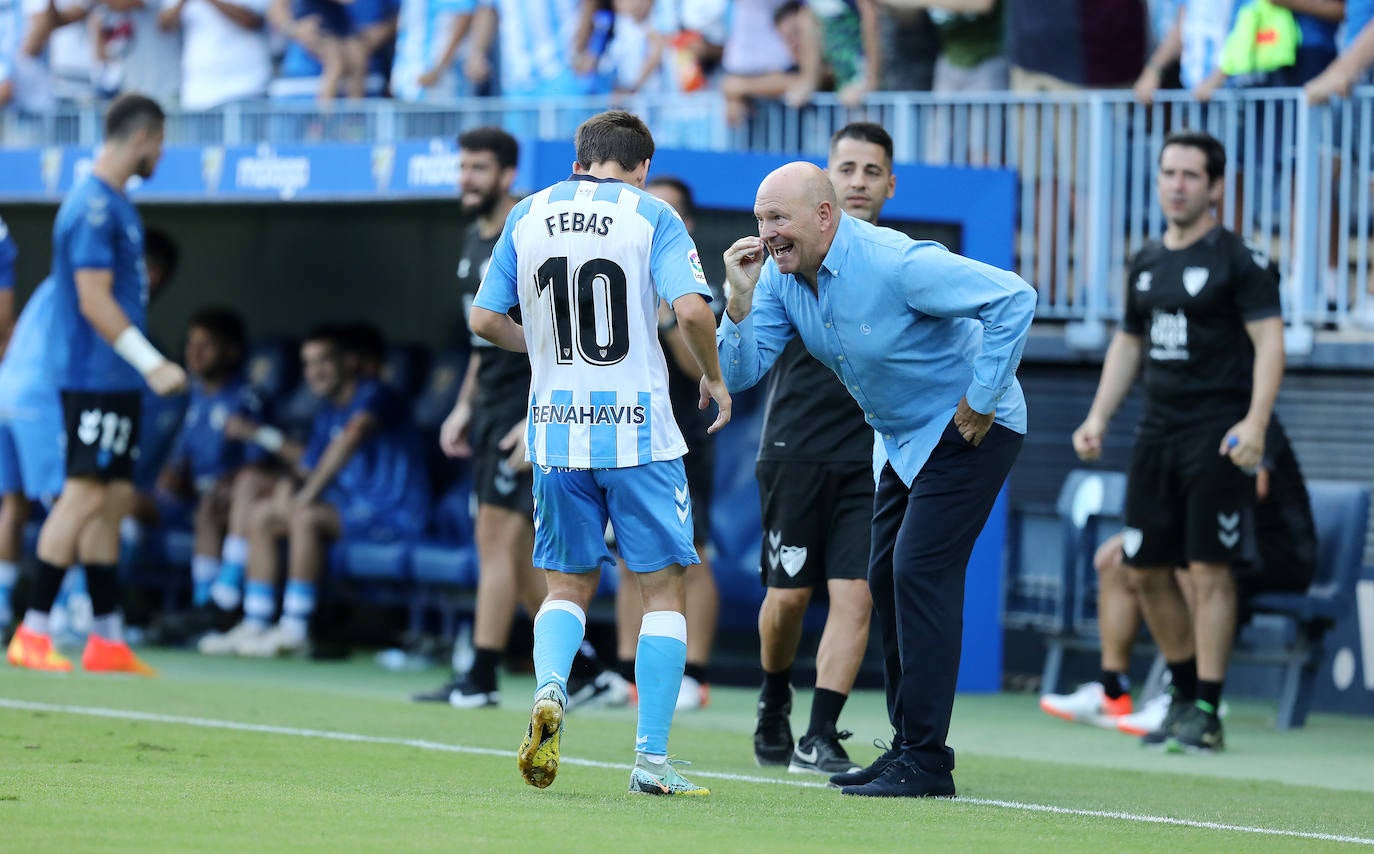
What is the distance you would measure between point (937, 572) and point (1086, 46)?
21.3 ft

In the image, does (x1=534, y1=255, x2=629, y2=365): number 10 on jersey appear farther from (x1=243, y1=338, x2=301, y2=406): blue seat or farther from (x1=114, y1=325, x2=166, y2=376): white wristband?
(x1=243, y1=338, x2=301, y2=406): blue seat

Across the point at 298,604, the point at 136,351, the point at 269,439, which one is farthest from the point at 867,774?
the point at 269,439

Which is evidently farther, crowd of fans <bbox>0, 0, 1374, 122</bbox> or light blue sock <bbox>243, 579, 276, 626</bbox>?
light blue sock <bbox>243, 579, 276, 626</bbox>

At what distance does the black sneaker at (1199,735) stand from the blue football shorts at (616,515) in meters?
3.10

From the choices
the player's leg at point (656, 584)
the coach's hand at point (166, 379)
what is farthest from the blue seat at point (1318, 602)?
the coach's hand at point (166, 379)

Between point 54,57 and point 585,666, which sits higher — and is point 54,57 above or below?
above

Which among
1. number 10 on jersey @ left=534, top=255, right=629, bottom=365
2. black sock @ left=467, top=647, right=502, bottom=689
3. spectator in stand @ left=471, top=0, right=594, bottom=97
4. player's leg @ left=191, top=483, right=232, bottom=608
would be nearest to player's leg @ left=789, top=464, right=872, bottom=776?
number 10 on jersey @ left=534, top=255, right=629, bottom=365

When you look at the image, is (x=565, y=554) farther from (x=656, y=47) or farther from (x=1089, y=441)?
(x=656, y=47)

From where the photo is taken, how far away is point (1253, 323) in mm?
8258

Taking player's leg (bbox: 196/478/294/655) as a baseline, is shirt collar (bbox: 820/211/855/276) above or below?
above

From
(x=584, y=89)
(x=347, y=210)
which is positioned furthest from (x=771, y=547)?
(x=347, y=210)

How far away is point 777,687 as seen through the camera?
727cm

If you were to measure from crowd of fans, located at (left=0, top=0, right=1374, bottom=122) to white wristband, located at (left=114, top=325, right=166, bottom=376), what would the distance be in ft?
14.6

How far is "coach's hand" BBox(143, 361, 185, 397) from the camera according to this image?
9148 millimetres
